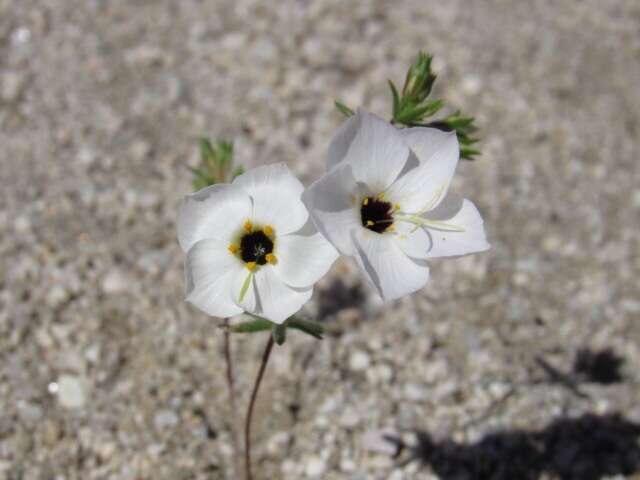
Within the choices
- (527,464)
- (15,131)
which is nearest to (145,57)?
(15,131)

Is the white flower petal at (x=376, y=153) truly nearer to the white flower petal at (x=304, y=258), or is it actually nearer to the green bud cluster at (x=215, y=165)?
the white flower petal at (x=304, y=258)

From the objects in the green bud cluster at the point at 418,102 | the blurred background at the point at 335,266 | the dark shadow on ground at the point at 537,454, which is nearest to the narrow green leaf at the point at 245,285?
the green bud cluster at the point at 418,102

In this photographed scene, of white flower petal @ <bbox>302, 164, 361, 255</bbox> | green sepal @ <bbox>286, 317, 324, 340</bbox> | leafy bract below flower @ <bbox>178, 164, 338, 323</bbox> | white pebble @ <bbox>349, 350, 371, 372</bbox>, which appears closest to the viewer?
white flower petal @ <bbox>302, 164, 361, 255</bbox>

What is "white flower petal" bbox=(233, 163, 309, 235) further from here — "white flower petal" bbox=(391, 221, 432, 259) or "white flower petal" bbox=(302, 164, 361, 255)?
"white flower petal" bbox=(391, 221, 432, 259)

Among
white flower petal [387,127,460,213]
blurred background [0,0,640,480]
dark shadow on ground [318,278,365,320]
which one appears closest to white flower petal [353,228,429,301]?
white flower petal [387,127,460,213]

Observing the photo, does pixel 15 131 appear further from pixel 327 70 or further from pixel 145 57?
pixel 327 70

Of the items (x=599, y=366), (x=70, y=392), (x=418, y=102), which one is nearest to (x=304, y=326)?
(x=418, y=102)
